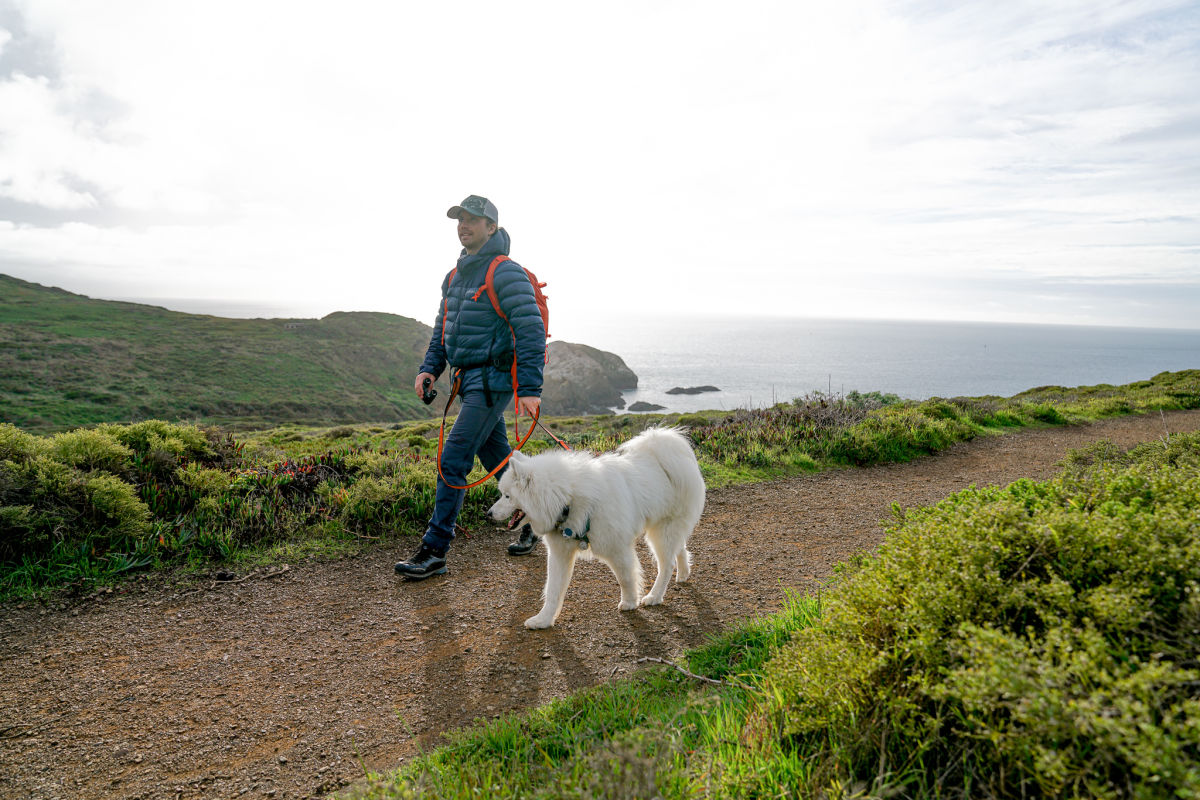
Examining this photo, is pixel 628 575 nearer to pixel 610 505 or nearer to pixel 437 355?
pixel 610 505

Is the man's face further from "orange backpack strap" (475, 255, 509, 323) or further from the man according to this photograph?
"orange backpack strap" (475, 255, 509, 323)

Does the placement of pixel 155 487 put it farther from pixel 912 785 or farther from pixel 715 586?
pixel 912 785

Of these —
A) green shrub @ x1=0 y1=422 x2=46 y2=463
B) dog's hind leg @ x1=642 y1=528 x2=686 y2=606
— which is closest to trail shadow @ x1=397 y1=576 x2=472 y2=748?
dog's hind leg @ x1=642 y1=528 x2=686 y2=606

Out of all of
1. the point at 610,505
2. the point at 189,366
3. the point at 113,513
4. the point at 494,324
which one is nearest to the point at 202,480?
the point at 113,513

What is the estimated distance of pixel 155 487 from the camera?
5.60m

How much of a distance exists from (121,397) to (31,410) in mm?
5500

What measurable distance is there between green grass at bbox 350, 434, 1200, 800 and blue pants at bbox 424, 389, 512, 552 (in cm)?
243

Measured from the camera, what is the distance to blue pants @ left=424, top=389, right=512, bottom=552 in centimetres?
492

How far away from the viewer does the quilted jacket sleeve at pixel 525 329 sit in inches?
186

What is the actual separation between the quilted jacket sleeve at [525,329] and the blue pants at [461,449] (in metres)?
0.35

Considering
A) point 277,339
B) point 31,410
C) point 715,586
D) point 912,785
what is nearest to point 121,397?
point 31,410

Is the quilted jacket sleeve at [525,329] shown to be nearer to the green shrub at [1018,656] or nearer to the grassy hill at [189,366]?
the green shrub at [1018,656]

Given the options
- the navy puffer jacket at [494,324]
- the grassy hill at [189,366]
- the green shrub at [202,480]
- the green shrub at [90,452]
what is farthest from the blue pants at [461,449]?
the grassy hill at [189,366]

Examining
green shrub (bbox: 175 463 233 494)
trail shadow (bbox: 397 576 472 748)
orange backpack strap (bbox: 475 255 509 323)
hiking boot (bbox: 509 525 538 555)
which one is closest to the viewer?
trail shadow (bbox: 397 576 472 748)
